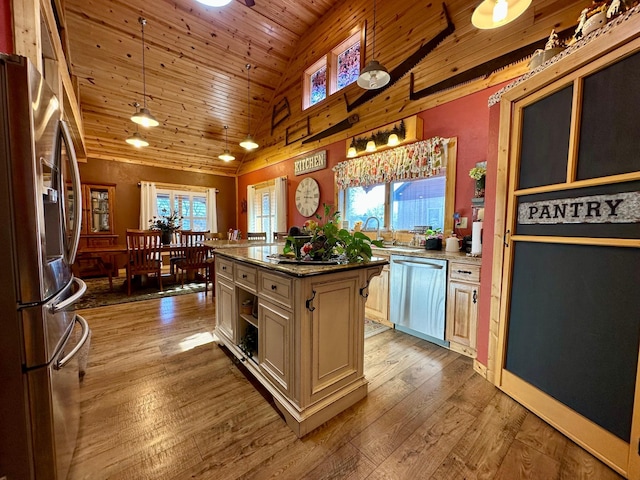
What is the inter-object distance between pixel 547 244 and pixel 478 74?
2.04m

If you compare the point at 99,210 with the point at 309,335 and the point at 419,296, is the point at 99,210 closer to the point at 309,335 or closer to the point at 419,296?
the point at 309,335

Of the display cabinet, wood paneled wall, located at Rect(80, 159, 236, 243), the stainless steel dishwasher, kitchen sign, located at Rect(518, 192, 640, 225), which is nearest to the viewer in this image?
kitchen sign, located at Rect(518, 192, 640, 225)

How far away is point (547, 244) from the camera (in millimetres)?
1538

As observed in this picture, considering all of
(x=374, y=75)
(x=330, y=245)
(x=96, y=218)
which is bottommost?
(x=330, y=245)

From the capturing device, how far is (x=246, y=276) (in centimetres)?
188

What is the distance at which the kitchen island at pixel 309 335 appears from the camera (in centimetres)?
140

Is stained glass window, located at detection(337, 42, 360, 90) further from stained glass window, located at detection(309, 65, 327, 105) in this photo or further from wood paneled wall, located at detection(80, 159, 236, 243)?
wood paneled wall, located at detection(80, 159, 236, 243)

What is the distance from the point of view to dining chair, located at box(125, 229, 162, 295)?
389cm

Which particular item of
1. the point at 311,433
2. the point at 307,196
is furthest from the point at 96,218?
the point at 311,433

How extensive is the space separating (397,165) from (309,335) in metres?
2.62

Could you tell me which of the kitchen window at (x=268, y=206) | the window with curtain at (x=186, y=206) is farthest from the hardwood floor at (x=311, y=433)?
the window with curtain at (x=186, y=206)

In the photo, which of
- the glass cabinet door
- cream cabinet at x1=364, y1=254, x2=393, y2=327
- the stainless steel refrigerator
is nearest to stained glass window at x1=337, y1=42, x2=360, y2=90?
cream cabinet at x1=364, y1=254, x2=393, y2=327

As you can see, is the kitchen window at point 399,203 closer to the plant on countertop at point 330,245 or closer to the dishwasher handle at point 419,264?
the dishwasher handle at point 419,264

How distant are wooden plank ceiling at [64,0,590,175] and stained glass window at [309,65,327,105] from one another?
0.73ft
